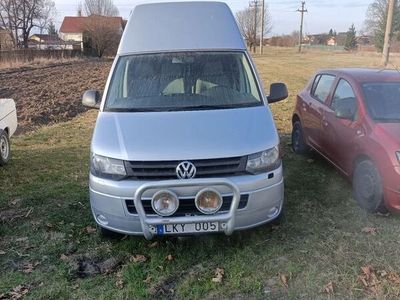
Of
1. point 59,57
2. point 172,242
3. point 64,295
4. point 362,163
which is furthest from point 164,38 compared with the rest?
point 59,57

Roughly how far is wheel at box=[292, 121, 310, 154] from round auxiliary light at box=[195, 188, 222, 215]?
407 cm

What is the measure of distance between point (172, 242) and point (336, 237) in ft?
5.49

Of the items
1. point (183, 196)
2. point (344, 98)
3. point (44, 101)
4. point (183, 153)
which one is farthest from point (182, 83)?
point (44, 101)

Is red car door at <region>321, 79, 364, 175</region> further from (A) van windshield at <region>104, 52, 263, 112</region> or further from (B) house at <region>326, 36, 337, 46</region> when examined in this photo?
(B) house at <region>326, 36, 337, 46</region>

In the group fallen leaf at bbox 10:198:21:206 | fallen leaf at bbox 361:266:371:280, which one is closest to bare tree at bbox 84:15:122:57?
fallen leaf at bbox 10:198:21:206

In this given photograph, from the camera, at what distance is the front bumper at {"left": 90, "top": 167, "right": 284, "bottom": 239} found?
12.2 feet

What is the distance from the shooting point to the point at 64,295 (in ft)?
12.1

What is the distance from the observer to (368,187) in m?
5.13

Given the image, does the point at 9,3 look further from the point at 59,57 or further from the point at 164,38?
the point at 164,38

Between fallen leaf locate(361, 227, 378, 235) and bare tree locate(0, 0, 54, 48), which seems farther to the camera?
bare tree locate(0, 0, 54, 48)

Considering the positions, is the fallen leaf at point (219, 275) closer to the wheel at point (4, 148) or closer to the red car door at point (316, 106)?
the red car door at point (316, 106)

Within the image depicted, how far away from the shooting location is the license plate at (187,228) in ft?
12.5

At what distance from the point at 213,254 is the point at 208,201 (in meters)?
0.75

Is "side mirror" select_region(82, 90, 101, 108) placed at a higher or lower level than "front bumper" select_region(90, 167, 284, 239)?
higher
